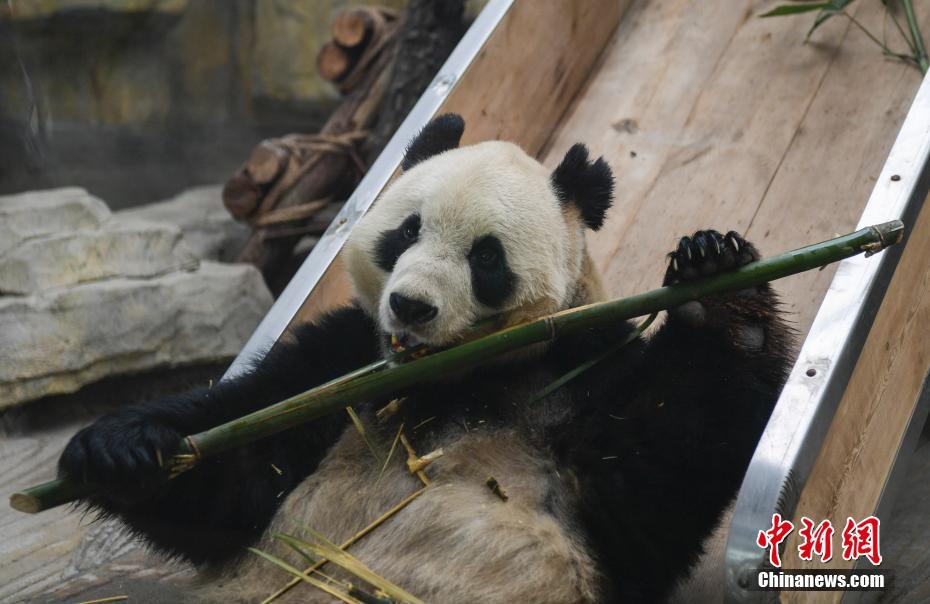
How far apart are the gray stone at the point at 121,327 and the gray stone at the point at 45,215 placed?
476mm

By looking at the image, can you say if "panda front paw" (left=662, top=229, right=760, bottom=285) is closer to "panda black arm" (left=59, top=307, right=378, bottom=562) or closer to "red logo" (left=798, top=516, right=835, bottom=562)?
"red logo" (left=798, top=516, right=835, bottom=562)

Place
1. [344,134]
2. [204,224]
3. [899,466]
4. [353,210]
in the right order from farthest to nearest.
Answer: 1. [204,224]
2. [344,134]
3. [353,210]
4. [899,466]

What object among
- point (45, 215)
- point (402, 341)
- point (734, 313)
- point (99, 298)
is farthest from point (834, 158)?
point (45, 215)

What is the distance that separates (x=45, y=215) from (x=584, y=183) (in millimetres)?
3916

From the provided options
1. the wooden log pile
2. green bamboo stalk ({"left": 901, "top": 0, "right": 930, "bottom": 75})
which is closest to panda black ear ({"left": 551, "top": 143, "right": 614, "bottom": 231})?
green bamboo stalk ({"left": 901, "top": 0, "right": 930, "bottom": 75})

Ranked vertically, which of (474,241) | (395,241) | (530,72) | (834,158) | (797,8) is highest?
(797,8)

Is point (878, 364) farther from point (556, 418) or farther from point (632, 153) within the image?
point (632, 153)

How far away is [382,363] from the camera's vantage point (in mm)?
2508

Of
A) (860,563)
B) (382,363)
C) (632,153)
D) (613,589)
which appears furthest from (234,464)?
(632,153)

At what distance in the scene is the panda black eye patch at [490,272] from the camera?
271 cm

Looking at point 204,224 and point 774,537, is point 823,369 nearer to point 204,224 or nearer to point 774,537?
point 774,537

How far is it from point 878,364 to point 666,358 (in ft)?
1.86

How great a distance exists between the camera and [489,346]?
8.02 feet

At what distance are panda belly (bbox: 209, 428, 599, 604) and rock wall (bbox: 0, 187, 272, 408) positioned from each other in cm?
260
